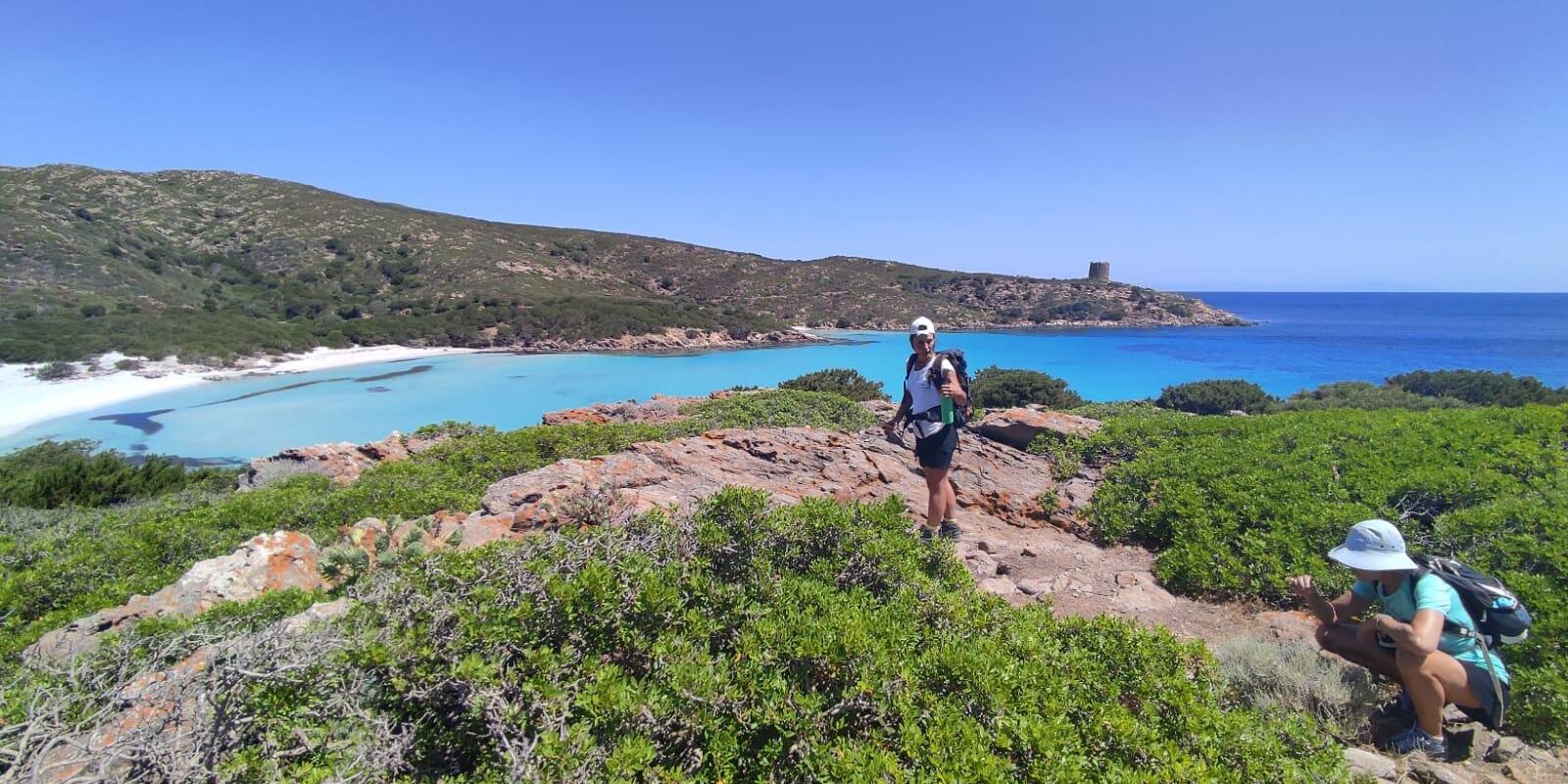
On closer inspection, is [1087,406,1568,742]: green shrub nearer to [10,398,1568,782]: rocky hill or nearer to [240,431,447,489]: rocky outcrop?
[10,398,1568,782]: rocky hill

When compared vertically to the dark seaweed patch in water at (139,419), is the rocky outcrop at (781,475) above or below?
above

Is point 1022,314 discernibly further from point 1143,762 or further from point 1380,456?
point 1143,762

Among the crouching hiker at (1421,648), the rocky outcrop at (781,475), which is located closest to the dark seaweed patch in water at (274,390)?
the rocky outcrop at (781,475)

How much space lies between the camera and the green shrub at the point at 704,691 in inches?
87.4

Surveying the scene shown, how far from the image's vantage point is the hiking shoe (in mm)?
2877

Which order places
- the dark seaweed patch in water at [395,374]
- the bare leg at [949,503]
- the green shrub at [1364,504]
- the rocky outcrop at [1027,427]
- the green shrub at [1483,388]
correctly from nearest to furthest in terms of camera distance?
the green shrub at [1364,504], the bare leg at [949,503], the rocky outcrop at [1027,427], the green shrub at [1483,388], the dark seaweed patch in water at [395,374]

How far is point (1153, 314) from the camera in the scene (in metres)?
72.3

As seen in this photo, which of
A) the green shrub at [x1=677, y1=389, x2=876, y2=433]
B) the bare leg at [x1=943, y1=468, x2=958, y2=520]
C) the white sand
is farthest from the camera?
the white sand

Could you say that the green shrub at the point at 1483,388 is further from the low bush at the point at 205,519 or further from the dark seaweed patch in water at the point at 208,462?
the dark seaweed patch in water at the point at 208,462

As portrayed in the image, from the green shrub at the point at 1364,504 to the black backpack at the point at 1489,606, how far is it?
16.2 inches

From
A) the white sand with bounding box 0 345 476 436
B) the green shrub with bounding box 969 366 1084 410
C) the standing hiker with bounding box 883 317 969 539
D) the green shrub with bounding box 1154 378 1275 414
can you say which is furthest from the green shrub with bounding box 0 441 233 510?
the green shrub with bounding box 1154 378 1275 414

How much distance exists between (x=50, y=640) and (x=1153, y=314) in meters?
83.6

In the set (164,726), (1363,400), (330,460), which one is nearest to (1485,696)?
(164,726)

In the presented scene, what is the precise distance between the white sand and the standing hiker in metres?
28.2
